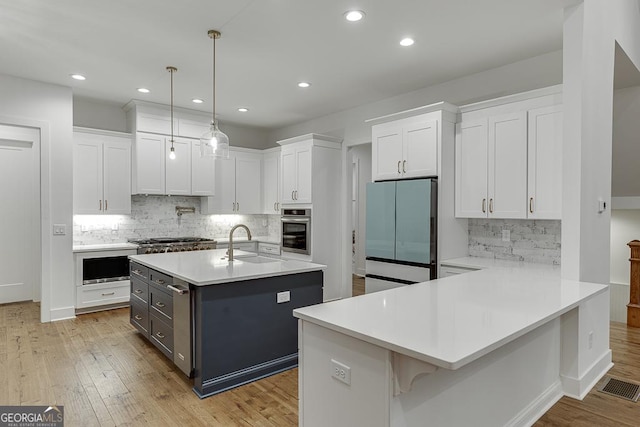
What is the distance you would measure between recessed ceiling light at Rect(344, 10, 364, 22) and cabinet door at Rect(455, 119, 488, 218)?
1619 mm

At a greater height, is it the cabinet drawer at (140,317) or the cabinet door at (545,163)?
the cabinet door at (545,163)

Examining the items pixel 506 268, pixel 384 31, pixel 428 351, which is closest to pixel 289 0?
pixel 384 31

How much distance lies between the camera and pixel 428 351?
1.34m

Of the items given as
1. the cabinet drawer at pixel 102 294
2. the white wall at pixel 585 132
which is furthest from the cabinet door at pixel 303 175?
the white wall at pixel 585 132

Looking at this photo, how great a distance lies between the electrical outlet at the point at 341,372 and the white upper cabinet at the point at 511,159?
2571 millimetres

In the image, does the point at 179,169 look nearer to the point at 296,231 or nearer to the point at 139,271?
the point at 296,231

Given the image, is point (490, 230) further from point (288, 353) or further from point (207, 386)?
point (207, 386)

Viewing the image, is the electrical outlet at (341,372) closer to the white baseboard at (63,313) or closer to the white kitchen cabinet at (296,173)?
the white kitchen cabinet at (296,173)

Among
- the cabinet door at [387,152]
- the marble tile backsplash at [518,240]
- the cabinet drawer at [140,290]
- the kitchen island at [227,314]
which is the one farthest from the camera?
the cabinet door at [387,152]

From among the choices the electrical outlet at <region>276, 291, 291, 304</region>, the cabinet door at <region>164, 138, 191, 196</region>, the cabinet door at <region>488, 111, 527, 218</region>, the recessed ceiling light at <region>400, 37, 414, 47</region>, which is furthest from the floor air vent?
the cabinet door at <region>164, 138, 191, 196</region>

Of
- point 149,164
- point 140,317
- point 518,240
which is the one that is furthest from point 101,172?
point 518,240

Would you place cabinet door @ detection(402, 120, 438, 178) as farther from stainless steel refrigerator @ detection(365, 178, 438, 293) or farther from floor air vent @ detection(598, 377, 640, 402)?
floor air vent @ detection(598, 377, 640, 402)

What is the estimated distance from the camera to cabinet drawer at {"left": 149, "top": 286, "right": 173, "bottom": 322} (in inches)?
126

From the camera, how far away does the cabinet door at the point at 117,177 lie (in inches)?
210
